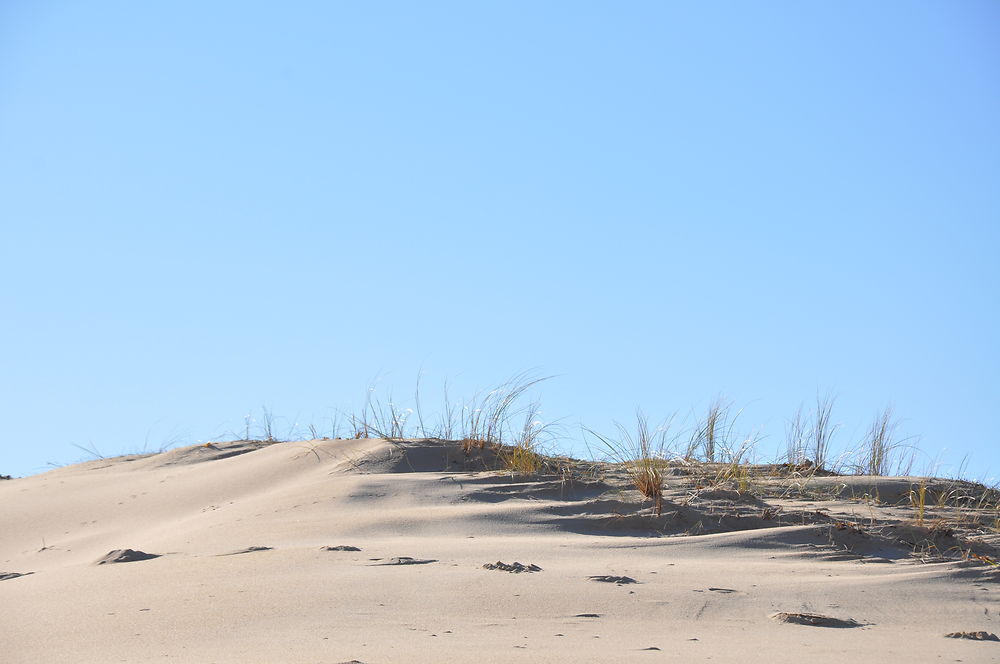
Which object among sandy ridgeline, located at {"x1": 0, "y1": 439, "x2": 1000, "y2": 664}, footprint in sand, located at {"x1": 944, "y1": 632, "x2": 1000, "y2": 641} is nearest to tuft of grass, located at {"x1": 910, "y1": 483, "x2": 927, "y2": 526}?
sandy ridgeline, located at {"x1": 0, "y1": 439, "x2": 1000, "y2": 664}

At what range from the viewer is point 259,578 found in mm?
3391

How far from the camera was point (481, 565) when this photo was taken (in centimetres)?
364

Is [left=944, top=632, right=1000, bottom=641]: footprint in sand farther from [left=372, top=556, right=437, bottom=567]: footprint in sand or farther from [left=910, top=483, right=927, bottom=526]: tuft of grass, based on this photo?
[left=372, top=556, right=437, bottom=567]: footprint in sand

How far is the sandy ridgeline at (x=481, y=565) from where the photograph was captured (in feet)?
8.96

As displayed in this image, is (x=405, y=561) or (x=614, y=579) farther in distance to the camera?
(x=405, y=561)

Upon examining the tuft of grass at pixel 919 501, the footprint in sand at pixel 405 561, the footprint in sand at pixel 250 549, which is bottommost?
the footprint in sand at pixel 405 561

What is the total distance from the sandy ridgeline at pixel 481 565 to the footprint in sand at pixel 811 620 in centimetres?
1

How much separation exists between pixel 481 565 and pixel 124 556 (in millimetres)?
1458

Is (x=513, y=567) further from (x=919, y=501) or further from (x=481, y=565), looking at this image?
(x=919, y=501)

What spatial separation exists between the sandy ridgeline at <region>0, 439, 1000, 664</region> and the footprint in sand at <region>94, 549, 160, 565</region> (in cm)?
1

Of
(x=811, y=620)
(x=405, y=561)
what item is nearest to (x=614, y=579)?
(x=811, y=620)

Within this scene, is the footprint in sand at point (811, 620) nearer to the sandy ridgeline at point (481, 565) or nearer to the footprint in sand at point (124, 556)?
the sandy ridgeline at point (481, 565)

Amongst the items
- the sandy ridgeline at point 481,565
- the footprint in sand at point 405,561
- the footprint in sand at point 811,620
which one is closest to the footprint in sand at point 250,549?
the sandy ridgeline at point 481,565

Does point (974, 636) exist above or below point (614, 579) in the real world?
below
